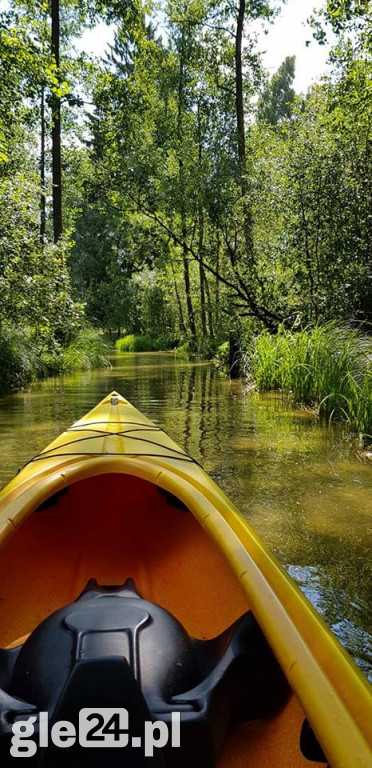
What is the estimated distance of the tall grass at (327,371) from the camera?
4879 millimetres

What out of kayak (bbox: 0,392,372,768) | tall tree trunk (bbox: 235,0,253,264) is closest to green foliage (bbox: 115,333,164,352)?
tall tree trunk (bbox: 235,0,253,264)

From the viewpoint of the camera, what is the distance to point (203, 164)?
1218 cm

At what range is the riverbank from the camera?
9242mm

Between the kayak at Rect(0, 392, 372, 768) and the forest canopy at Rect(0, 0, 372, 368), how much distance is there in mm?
5685

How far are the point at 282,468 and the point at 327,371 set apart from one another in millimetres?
2294

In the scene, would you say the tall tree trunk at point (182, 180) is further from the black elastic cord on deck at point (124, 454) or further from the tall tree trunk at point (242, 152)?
the black elastic cord on deck at point (124, 454)

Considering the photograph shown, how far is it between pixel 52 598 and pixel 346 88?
9.94 meters

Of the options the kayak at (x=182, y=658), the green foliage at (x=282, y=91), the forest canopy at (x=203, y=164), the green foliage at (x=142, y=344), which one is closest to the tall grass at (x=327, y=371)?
the forest canopy at (x=203, y=164)

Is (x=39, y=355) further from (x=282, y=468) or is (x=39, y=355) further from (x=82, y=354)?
(x=282, y=468)

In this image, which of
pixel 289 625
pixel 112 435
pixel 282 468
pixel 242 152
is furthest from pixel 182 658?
pixel 242 152

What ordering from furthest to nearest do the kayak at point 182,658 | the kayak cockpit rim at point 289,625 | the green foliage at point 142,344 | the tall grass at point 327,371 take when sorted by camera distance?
the green foliage at point 142,344, the tall grass at point 327,371, the kayak at point 182,658, the kayak cockpit rim at point 289,625

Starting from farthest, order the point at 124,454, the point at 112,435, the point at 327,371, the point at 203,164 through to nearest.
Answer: the point at 203,164
the point at 327,371
the point at 112,435
the point at 124,454

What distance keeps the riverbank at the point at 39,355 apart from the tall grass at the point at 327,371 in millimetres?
4356

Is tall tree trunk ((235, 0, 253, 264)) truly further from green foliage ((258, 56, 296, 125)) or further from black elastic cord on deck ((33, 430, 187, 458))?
green foliage ((258, 56, 296, 125))
